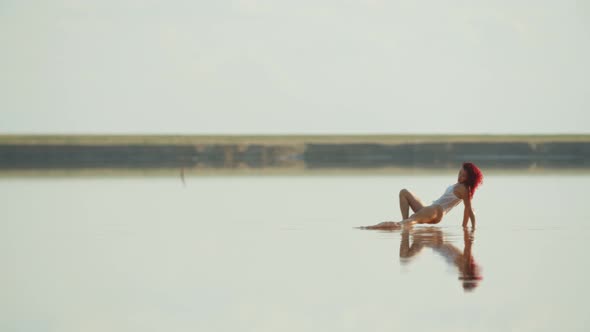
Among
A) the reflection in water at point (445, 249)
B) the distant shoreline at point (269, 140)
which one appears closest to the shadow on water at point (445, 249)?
the reflection in water at point (445, 249)

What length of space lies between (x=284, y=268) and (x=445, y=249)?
268 cm

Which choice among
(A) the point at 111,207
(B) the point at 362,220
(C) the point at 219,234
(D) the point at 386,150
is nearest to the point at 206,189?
(A) the point at 111,207

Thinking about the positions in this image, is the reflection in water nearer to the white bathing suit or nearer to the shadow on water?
the shadow on water

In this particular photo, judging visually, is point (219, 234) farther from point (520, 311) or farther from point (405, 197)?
point (520, 311)

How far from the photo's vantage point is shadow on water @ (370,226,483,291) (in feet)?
42.5

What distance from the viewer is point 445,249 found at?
15.6m

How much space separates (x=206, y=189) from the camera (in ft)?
102

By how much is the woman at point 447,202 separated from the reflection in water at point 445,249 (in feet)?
0.56

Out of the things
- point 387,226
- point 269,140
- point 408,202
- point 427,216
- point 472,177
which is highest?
point 472,177

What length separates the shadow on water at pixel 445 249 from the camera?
12953 mm

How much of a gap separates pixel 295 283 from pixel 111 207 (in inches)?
469

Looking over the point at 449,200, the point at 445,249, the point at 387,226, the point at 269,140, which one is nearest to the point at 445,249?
the point at 445,249

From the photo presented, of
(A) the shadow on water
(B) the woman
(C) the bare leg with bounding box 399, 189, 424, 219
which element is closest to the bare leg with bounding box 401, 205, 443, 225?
(B) the woman

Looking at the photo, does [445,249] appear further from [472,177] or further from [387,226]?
[387,226]
